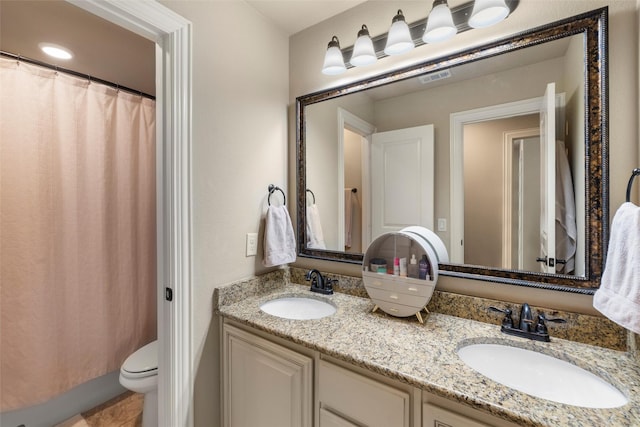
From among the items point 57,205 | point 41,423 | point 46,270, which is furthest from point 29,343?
point 57,205

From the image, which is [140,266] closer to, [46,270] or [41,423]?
[46,270]

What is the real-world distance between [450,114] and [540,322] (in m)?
0.90

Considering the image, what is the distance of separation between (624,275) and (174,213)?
1517 mm

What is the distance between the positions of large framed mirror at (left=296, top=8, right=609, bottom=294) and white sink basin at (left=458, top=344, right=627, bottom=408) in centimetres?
27

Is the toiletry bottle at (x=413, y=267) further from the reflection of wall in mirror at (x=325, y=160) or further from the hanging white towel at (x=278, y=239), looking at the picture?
the hanging white towel at (x=278, y=239)

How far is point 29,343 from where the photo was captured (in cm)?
150

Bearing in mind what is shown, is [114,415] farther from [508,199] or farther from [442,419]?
[508,199]

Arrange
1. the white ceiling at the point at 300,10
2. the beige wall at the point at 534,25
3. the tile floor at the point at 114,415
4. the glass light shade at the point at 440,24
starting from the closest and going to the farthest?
1. the beige wall at the point at 534,25
2. the glass light shade at the point at 440,24
3. the white ceiling at the point at 300,10
4. the tile floor at the point at 114,415

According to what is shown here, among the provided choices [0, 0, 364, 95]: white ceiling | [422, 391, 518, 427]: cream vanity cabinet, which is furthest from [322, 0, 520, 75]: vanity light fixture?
[422, 391, 518, 427]: cream vanity cabinet

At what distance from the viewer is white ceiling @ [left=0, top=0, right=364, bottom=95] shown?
1.34 metres

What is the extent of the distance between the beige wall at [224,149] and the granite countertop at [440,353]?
16cm

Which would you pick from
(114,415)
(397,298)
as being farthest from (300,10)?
(114,415)

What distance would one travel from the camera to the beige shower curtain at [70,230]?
1.46 m

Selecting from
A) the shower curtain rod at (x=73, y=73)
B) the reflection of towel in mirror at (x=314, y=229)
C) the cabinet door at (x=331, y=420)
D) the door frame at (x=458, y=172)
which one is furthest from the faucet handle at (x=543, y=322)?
the shower curtain rod at (x=73, y=73)
